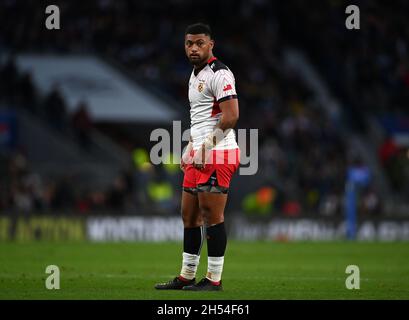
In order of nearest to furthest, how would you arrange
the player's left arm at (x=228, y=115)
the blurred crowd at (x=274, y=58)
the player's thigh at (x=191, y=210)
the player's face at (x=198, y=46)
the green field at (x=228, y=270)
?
the player's left arm at (x=228, y=115), the green field at (x=228, y=270), the player's face at (x=198, y=46), the player's thigh at (x=191, y=210), the blurred crowd at (x=274, y=58)

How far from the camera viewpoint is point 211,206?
37.8ft

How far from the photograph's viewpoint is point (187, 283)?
39.0 feet

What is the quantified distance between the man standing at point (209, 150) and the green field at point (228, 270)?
0.45 metres

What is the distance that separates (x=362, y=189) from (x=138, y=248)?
10.0 m

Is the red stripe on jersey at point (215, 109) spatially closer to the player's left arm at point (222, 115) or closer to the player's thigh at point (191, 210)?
the player's left arm at point (222, 115)

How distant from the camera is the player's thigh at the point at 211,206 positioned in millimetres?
11523

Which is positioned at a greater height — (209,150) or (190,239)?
(209,150)

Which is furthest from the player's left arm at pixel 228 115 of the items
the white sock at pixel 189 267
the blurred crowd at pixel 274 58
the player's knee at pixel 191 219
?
the blurred crowd at pixel 274 58

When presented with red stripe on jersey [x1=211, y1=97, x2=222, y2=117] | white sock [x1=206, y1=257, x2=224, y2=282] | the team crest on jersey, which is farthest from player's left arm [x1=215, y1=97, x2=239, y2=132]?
white sock [x1=206, y1=257, x2=224, y2=282]

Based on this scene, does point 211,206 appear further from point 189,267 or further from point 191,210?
point 189,267

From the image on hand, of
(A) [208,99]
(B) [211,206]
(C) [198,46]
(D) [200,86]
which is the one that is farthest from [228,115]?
(B) [211,206]

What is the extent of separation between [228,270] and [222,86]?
495 cm

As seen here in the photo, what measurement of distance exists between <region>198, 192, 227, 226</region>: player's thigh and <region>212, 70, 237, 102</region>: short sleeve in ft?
3.34
